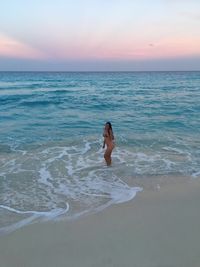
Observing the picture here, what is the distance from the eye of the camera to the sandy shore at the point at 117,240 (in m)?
5.48

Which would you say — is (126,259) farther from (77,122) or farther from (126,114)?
(126,114)

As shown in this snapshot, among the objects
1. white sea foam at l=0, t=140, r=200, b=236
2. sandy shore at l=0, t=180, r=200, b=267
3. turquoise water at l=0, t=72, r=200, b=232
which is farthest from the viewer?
turquoise water at l=0, t=72, r=200, b=232

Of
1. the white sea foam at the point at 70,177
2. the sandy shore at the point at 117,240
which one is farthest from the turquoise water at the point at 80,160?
A: the sandy shore at the point at 117,240

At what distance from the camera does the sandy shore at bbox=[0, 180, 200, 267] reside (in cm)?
548

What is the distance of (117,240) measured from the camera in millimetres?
6094

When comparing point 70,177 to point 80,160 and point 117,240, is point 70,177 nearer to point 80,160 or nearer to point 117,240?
point 80,160

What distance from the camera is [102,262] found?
5441 mm

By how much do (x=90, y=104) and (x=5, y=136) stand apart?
569 inches

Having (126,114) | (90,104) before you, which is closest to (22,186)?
(126,114)

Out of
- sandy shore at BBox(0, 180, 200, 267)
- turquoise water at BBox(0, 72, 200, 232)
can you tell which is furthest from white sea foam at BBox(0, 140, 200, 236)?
sandy shore at BBox(0, 180, 200, 267)

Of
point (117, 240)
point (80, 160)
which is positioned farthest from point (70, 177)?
point (117, 240)

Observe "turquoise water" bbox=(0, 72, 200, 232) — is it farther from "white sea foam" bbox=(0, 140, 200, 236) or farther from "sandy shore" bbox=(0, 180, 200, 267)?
"sandy shore" bbox=(0, 180, 200, 267)

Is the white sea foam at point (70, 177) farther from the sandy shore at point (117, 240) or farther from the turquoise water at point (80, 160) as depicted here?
the sandy shore at point (117, 240)

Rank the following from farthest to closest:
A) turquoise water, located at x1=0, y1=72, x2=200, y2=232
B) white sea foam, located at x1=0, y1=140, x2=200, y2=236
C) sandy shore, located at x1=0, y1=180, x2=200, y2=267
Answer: turquoise water, located at x1=0, y1=72, x2=200, y2=232 → white sea foam, located at x1=0, y1=140, x2=200, y2=236 → sandy shore, located at x1=0, y1=180, x2=200, y2=267
